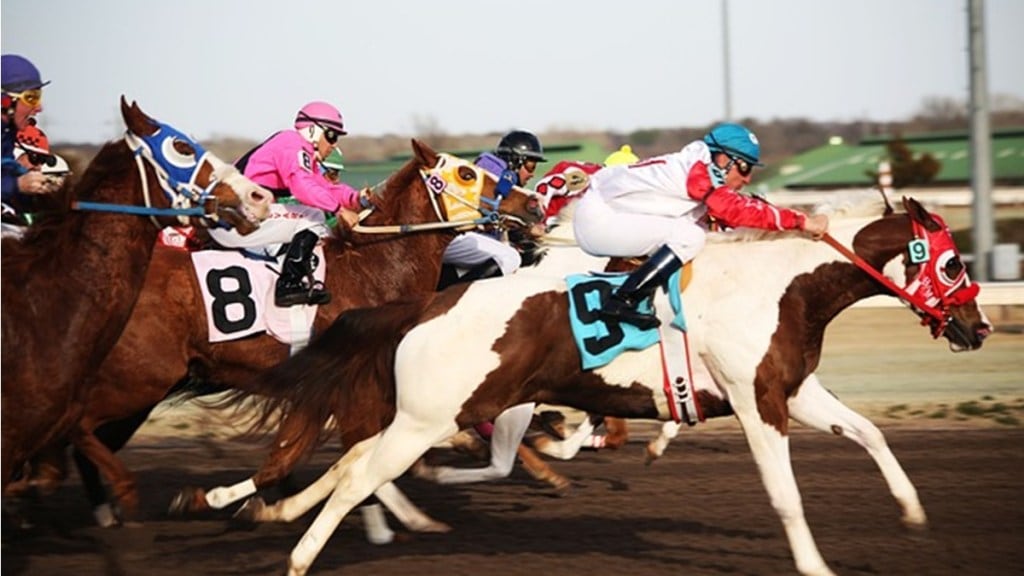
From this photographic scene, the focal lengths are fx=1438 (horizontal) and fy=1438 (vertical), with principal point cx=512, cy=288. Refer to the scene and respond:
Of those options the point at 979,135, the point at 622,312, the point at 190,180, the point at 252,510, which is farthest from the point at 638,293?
the point at 979,135

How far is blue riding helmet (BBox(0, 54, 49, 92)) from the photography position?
687cm

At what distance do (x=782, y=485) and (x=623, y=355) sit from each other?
0.88 meters

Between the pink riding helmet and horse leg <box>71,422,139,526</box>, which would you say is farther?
the pink riding helmet

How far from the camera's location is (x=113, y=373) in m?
7.24

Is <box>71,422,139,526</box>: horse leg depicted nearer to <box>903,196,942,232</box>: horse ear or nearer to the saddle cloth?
the saddle cloth

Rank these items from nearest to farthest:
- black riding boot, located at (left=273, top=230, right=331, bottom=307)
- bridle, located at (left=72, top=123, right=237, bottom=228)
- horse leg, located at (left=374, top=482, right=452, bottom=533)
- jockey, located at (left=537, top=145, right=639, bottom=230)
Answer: bridle, located at (left=72, top=123, right=237, bottom=228) → horse leg, located at (left=374, top=482, right=452, bottom=533) → black riding boot, located at (left=273, top=230, right=331, bottom=307) → jockey, located at (left=537, top=145, right=639, bottom=230)

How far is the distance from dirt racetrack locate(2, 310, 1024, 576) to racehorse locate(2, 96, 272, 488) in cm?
126

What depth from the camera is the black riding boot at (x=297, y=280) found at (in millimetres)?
7508

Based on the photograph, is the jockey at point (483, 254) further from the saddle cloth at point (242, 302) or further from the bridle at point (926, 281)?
the bridle at point (926, 281)

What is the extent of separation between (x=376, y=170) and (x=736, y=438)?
17227 millimetres

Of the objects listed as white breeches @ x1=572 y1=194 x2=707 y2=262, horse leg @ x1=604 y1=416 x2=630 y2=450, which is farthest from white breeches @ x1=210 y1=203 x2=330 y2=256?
horse leg @ x1=604 y1=416 x2=630 y2=450

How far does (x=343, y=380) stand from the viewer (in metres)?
6.47

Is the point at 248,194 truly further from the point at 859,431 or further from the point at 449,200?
the point at 859,431

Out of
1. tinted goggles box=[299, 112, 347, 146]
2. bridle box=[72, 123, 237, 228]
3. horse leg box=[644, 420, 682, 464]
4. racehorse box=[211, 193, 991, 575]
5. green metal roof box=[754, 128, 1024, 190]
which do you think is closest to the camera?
bridle box=[72, 123, 237, 228]
